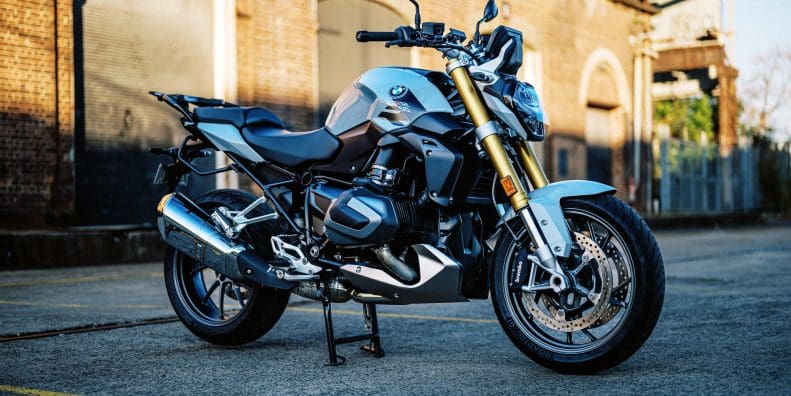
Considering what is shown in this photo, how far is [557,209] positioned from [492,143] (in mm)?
410

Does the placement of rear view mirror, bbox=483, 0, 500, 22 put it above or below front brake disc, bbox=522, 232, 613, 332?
above

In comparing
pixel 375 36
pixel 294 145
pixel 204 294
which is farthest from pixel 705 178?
pixel 375 36

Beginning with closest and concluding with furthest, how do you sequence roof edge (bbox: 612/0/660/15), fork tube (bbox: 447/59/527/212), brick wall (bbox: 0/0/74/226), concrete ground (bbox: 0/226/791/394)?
1. concrete ground (bbox: 0/226/791/394)
2. fork tube (bbox: 447/59/527/212)
3. brick wall (bbox: 0/0/74/226)
4. roof edge (bbox: 612/0/660/15)

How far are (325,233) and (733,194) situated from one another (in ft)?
84.7

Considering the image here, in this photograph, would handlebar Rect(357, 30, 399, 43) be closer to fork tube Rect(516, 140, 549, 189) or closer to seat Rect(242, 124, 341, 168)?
seat Rect(242, 124, 341, 168)

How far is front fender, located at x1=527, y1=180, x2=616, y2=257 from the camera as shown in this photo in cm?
386

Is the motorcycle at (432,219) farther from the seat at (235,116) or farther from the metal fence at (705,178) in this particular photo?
the metal fence at (705,178)

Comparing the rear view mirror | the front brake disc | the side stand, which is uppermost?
the rear view mirror

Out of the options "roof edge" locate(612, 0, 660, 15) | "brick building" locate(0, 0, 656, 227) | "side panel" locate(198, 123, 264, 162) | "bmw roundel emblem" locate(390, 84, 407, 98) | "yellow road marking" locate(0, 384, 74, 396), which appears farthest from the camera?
"roof edge" locate(612, 0, 660, 15)

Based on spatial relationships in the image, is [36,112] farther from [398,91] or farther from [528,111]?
[528,111]

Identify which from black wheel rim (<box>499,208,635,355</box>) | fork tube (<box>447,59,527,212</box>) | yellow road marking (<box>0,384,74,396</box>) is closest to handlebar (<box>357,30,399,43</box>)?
fork tube (<box>447,59,527,212</box>)

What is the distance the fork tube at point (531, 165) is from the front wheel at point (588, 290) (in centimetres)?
23

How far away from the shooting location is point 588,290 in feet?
12.6

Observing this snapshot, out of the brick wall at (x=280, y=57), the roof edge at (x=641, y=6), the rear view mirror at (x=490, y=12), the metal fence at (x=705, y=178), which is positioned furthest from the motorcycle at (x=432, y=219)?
the roof edge at (x=641, y=6)
